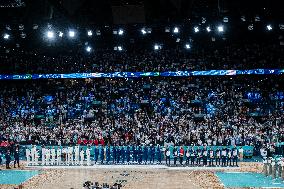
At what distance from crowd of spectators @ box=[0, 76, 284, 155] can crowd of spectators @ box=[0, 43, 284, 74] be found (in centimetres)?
196

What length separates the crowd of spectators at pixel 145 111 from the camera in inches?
1260

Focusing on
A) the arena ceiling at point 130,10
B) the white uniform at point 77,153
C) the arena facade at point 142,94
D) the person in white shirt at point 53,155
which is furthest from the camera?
the person in white shirt at point 53,155

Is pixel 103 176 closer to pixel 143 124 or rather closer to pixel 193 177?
pixel 193 177

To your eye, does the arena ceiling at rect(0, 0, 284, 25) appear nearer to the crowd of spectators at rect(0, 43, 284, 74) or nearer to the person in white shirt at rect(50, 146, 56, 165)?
the person in white shirt at rect(50, 146, 56, 165)

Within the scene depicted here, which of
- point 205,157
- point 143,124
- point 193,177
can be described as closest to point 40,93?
point 143,124

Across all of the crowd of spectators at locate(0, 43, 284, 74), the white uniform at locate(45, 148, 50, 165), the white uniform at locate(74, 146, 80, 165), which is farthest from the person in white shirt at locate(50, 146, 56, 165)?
the crowd of spectators at locate(0, 43, 284, 74)

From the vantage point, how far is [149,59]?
133 ft

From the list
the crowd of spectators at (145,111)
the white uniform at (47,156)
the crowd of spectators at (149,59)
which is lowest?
the white uniform at (47,156)

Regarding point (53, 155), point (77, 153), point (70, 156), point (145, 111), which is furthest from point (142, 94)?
point (53, 155)

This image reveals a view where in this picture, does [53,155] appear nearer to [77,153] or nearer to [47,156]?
[47,156]

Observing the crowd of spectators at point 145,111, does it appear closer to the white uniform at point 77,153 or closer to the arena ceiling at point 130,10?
the white uniform at point 77,153

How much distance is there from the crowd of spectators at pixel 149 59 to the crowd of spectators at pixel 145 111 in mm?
1960

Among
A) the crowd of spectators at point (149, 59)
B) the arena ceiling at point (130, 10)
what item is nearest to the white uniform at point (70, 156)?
the arena ceiling at point (130, 10)

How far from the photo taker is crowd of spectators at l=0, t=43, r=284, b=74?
126 feet
